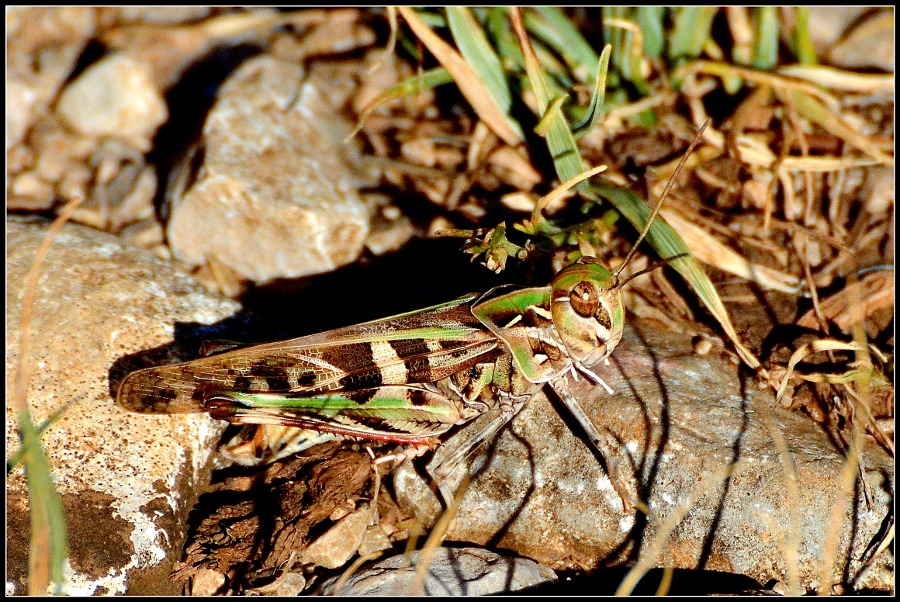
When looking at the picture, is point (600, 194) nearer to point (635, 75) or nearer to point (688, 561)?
point (635, 75)

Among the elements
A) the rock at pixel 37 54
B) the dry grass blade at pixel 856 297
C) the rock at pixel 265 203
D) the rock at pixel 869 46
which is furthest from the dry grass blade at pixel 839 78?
the rock at pixel 37 54

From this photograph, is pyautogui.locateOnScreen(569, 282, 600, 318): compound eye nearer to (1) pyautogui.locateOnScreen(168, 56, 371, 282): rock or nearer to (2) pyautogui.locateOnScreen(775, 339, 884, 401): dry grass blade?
(2) pyautogui.locateOnScreen(775, 339, 884, 401): dry grass blade

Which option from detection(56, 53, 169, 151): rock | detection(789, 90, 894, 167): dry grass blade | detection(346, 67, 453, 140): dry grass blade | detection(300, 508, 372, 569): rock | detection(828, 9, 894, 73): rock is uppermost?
detection(828, 9, 894, 73): rock

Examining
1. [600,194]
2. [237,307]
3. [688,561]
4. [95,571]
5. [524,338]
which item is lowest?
[95,571]

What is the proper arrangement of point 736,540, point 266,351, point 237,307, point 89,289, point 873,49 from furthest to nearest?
point 873,49 < point 237,307 < point 89,289 < point 266,351 < point 736,540

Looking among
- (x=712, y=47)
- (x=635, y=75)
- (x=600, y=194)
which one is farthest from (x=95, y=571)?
(x=712, y=47)

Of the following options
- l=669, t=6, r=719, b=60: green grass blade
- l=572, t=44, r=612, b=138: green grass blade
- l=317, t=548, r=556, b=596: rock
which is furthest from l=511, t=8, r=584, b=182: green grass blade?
l=317, t=548, r=556, b=596: rock

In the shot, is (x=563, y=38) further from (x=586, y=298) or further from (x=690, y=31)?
(x=586, y=298)
